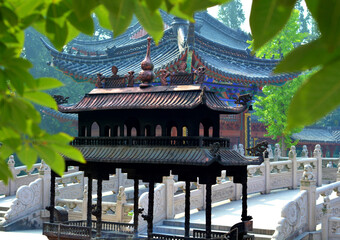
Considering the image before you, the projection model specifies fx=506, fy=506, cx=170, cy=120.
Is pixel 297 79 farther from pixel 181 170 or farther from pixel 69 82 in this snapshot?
pixel 69 82

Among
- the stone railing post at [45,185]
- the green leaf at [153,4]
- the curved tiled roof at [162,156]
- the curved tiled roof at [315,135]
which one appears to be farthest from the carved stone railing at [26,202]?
the curved tiled roof at [315,135]

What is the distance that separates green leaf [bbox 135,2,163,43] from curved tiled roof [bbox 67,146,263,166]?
6.51m

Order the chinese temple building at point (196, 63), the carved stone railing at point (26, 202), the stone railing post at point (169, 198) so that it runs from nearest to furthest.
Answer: the stone railing post at point (169, 198)
the carved stone railing at point (26, 202)
the chinese temple building at point (196, 63)

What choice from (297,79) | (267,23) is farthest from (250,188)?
(267,23)

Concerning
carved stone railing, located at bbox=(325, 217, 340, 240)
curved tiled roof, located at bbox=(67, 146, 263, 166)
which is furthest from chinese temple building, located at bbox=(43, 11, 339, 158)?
curved tiled roof, located at bbox=(67, 146, 263, 166)

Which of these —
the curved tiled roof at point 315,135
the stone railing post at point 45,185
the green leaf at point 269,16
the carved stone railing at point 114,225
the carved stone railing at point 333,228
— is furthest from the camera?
the curved tiled roof at point 315,135

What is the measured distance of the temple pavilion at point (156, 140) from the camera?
8.18 metres

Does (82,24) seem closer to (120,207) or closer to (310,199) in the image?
(310,199)

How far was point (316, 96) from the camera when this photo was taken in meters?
0.86

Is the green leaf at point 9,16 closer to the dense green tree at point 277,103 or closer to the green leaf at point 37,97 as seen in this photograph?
the green leaf at point 37,97

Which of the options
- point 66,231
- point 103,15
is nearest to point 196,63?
point 66,231

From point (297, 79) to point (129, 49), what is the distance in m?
7.45

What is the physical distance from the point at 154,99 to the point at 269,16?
296 inches

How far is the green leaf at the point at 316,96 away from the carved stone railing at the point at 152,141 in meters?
7.23
